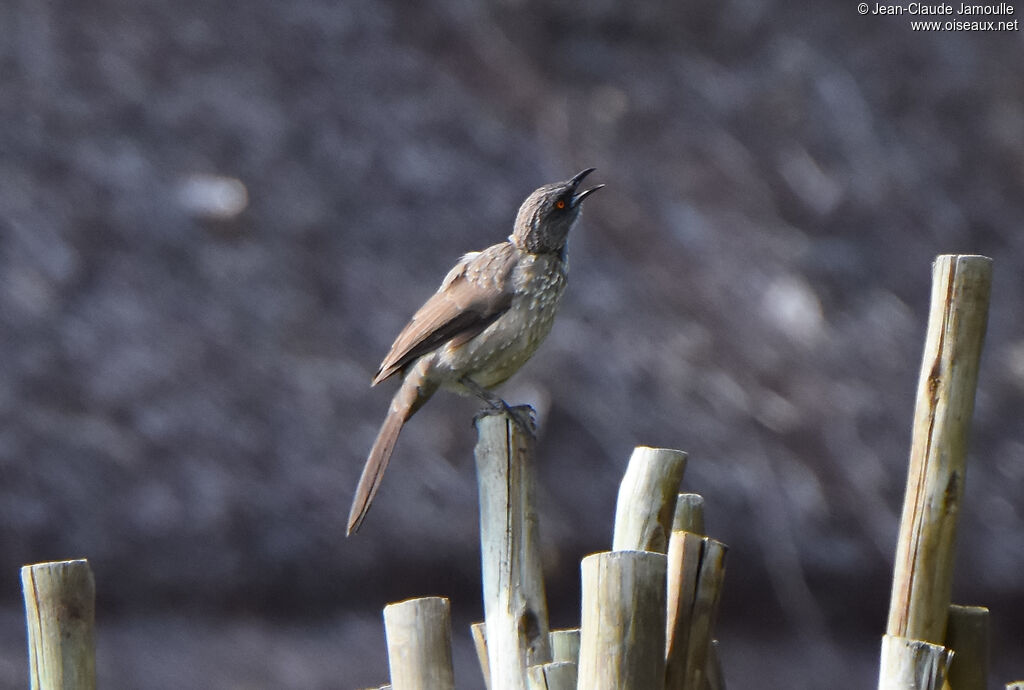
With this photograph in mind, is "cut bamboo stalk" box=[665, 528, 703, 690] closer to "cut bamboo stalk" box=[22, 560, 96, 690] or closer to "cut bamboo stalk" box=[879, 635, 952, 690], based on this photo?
"cut bamboo stalk" box=[879, 635, 952, 690]

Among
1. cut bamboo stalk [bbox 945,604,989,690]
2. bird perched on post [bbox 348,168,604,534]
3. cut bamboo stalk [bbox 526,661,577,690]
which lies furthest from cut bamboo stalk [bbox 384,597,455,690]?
cut bamboo stalk [bbox 945,604,989,690]

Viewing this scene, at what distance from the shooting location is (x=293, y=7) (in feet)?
15.4

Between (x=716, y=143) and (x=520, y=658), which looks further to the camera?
(x=716, y=143)

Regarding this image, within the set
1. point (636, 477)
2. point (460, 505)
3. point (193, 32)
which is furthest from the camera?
point (193, 32)

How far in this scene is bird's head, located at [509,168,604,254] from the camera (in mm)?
3656

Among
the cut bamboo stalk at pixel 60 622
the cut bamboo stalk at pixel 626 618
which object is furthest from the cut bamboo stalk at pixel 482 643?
the cut bamboo stalk at pixel 60 622

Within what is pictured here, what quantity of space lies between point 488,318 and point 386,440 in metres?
0.44

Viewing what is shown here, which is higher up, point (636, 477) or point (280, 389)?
point (280, 389)

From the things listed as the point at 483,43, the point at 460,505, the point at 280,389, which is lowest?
the point at 460,505

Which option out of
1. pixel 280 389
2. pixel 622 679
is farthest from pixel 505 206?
pixel 622 679

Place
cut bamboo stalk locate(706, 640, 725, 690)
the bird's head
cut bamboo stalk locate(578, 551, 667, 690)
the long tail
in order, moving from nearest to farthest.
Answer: cut bamboo stalk locate(578, 551, 667, 690), cut bamboo stalk locate(706, 640, 725, 690), the long tail, the bird's head

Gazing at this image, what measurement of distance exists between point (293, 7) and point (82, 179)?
95cm

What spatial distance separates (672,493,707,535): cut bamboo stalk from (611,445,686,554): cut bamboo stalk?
0.20 m

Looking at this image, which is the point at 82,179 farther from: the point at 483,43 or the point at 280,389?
the point at 483,43
